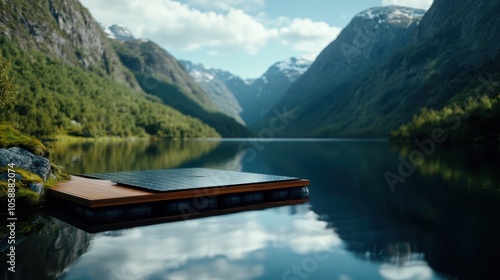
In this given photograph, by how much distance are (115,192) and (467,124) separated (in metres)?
105

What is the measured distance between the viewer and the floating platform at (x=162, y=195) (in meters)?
22.8

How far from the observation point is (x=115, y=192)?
24.7 m

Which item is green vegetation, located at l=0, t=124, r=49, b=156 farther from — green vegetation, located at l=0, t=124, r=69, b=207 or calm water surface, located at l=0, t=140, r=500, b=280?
calm water surface, located at l=0, t=140, r=500, b=280

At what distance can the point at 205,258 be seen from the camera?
16.9 metres

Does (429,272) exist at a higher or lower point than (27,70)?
lower

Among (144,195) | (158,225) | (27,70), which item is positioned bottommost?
(158,225)

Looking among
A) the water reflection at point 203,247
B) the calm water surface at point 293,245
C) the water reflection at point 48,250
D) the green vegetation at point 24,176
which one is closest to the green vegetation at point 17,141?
the green vegetation at point 24,176

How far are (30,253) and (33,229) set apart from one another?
4.31m

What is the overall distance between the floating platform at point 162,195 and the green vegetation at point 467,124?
76.2 metres

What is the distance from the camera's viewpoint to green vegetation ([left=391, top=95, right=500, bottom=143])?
3553 inches

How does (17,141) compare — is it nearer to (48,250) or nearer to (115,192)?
(115,192)

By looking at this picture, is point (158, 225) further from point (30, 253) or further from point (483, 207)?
point (483, 207)

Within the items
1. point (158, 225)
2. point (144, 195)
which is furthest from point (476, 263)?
point (144, 195)

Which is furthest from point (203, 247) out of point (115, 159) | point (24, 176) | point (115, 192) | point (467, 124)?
point (467, 124)
